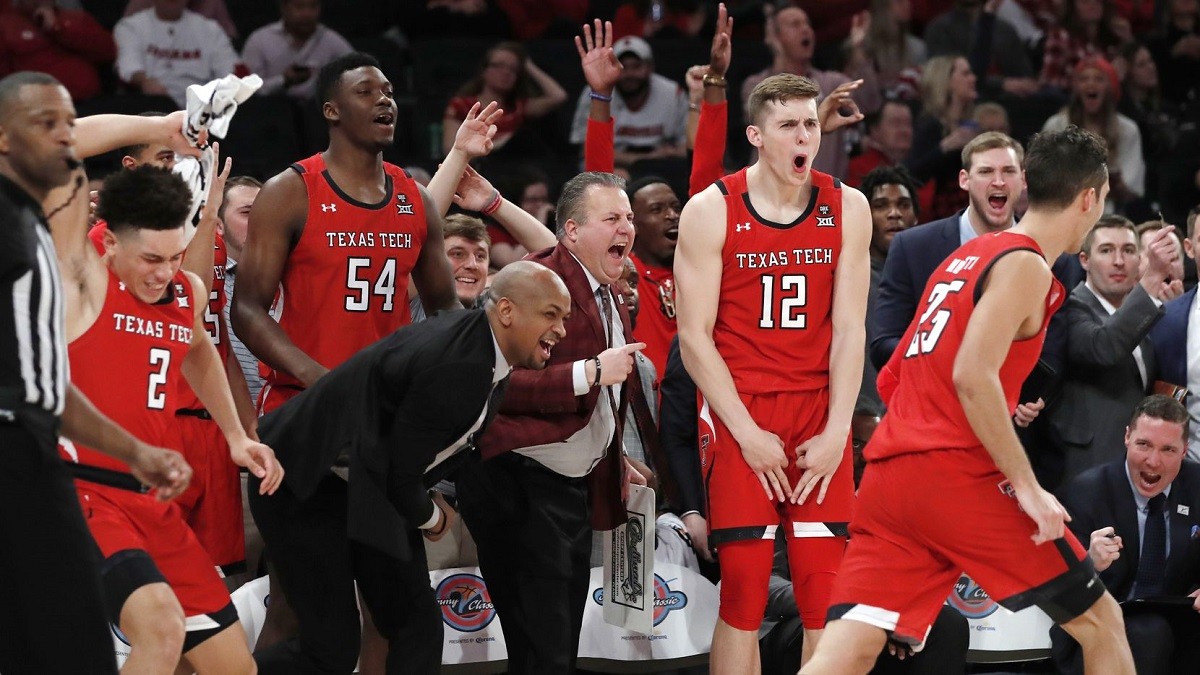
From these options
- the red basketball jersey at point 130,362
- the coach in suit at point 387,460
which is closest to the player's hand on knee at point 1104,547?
the coach in suit at point 387,460

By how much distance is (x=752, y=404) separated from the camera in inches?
218

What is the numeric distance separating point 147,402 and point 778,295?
219 centimetres

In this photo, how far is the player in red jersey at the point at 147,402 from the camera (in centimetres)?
445

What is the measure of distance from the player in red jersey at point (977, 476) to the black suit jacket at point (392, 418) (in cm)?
128

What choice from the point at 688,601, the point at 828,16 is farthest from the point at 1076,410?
the point at 828,16

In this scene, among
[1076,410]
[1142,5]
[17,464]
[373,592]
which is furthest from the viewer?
[1142,5]

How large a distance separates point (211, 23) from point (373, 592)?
5.84 metres

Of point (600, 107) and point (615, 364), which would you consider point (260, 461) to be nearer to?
point (615, 364)

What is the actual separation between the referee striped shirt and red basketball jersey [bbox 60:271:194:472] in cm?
Result: 74

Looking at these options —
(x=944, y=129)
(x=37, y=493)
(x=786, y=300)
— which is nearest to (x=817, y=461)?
(x=786, y=300)

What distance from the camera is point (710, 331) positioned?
556cm

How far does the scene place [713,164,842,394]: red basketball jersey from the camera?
5547 mm

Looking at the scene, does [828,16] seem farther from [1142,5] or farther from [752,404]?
[752,404]

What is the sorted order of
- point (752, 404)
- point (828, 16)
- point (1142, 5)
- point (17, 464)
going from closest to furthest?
point (17, 464) < point (752, 404) < point (828, 16) < point (1142, 5)
